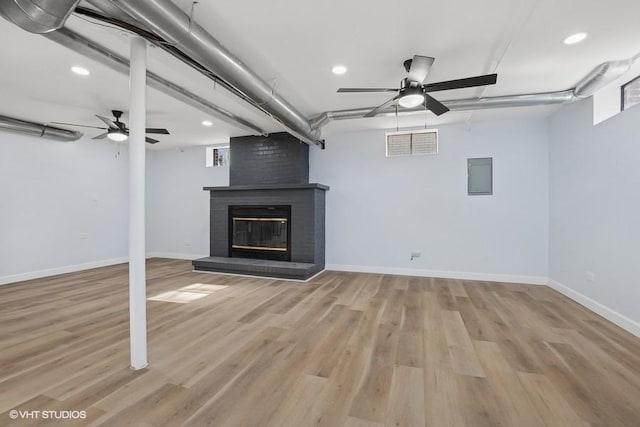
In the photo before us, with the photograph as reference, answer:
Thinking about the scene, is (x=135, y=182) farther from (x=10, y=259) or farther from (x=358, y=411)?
(x=10, y=259)

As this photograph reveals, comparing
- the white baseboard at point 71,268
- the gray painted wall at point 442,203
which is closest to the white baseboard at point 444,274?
the gray painted wall at point 442,203

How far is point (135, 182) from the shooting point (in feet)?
7.23

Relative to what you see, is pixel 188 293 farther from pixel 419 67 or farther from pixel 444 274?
pixel 444 274

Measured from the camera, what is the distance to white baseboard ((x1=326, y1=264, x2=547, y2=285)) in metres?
5.01

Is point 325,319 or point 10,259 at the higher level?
point 10,259

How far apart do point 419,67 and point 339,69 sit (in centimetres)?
93

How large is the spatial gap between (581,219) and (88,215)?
8.99 m

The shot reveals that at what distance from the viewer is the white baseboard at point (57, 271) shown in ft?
16.5

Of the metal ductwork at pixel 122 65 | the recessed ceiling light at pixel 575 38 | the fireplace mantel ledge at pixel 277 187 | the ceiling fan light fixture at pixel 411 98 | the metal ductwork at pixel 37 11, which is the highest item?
the recessed ceiling light at pixel 575 38

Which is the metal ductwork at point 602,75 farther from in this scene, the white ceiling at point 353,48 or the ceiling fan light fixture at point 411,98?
the ceiling fan light fixture at point 411,98

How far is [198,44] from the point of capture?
2.28 m

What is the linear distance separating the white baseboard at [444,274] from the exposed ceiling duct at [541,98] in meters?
2.91

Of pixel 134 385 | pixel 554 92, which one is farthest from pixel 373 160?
pixel 134 385

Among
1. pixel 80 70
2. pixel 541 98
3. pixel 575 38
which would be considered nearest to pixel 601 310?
pixel 541 98
